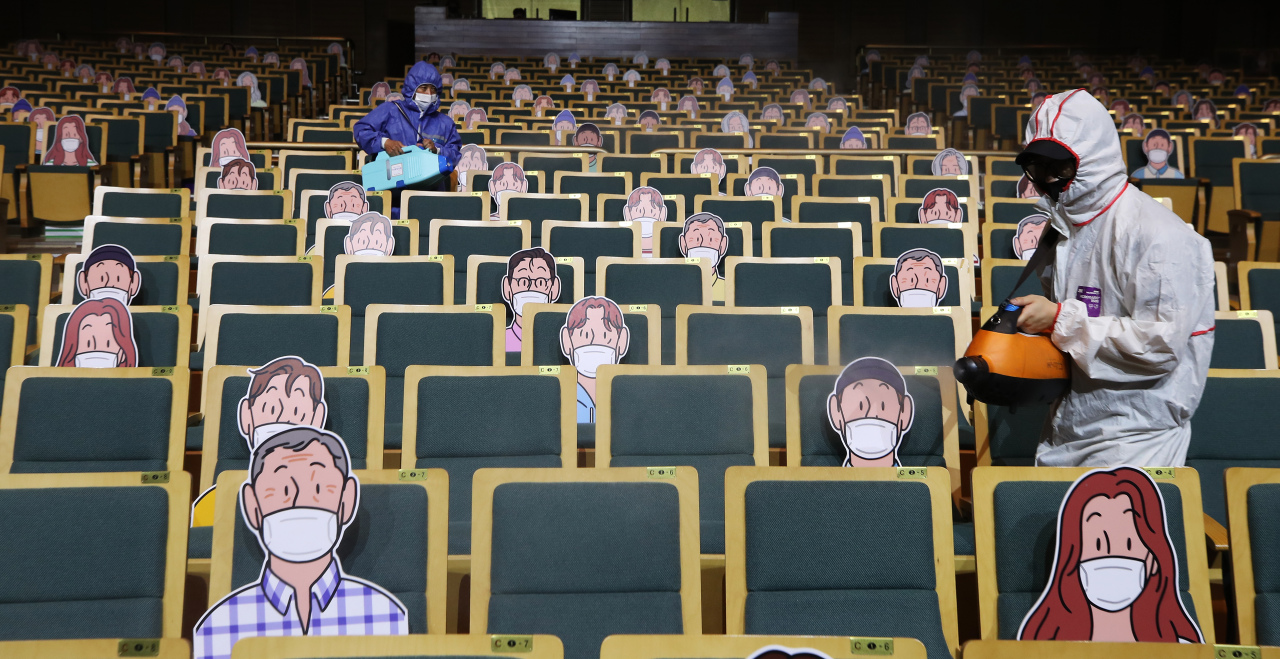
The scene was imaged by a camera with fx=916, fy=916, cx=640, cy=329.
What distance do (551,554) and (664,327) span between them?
164 cm

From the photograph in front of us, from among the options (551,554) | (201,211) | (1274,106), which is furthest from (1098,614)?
(1274,106)

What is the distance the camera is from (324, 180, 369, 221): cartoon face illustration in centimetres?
407

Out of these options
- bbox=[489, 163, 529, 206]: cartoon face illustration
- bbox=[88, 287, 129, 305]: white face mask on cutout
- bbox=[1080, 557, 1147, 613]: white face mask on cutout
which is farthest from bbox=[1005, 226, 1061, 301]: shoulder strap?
bbox=[489, 163, 529, 206]: cartoon face illustration

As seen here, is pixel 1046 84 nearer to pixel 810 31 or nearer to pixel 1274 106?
pixel 1274 106

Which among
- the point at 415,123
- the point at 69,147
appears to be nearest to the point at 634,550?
the point at 415,123

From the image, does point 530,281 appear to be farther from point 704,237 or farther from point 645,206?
point 645,206

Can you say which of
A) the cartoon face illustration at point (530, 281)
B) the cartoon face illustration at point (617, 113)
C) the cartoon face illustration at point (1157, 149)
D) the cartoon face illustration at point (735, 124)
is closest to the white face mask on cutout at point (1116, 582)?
the cartoon face illustration at point (530, 281)

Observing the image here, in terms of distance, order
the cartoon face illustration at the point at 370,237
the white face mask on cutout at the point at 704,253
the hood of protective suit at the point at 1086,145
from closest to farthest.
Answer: the hood of protective suit at the point at 1086,145 < the cartoon face illustration at the point at 370,237 < the white face mask on cutout at the point at 704,253

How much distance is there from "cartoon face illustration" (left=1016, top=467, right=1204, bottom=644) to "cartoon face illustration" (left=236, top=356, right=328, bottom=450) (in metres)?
1.47

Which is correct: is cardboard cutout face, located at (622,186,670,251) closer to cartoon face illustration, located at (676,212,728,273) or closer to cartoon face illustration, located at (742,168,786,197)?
cartoon face illustration, located at (676,212,728,273)

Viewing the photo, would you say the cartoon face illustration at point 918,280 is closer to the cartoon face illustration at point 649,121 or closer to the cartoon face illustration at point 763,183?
the cartoon face illustration at point 763,183

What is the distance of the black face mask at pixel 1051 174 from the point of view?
63.8 inches

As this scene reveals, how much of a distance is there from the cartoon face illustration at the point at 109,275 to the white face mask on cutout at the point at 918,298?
256 centimetres

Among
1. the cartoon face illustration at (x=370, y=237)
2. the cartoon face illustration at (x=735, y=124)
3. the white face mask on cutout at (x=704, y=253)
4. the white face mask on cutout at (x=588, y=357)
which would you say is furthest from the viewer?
the cartoon face illustration at (x=735, y=124)
